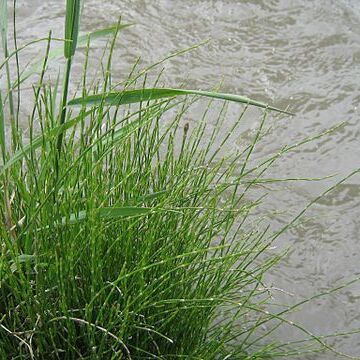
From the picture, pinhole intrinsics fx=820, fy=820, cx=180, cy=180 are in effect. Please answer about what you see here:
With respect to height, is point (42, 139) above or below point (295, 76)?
above

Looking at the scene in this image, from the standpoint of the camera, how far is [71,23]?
1370 mm

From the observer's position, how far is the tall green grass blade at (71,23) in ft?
4.43

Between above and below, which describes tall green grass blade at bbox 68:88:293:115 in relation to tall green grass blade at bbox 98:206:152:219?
above

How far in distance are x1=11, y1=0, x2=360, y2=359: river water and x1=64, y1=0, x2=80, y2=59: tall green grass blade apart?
3.36ft

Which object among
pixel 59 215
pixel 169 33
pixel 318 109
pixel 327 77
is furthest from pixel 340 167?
pixel 59 215

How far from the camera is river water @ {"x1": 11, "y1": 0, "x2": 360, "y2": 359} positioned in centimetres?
228

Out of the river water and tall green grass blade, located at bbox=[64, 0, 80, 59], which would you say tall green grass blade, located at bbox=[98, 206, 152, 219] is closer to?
tall green grass blade, located at bbox=[64, 0, 80, 59]

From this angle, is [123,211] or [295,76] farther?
[295,76]

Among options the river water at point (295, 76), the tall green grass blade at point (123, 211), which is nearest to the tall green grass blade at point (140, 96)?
the tall green grass blade at point (123, 211)

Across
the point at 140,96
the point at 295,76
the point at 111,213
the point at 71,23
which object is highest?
the point at 71,23

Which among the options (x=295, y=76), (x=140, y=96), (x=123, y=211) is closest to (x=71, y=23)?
(x=140, y=96)

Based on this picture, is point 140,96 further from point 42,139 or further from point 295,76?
point 295,76

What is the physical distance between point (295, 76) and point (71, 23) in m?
1.76

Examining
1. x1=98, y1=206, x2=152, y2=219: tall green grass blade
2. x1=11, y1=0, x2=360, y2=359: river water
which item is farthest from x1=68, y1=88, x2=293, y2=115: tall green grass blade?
x1=11, y1=0, x2=360, y2=359: river water
